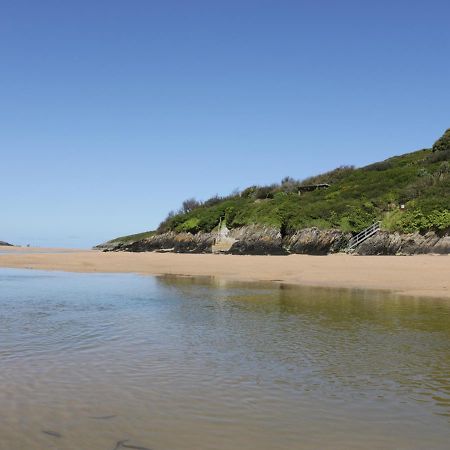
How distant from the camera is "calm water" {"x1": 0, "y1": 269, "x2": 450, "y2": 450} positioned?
3953 millimetres

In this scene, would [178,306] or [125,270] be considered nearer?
[178,306]

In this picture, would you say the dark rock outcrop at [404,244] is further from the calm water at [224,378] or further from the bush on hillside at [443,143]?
the bush on hillside at [443,143]

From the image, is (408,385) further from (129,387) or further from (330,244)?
(330,244)

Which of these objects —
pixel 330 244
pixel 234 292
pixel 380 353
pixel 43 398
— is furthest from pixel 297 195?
pixel 43 398

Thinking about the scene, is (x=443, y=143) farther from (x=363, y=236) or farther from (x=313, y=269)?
(x=313, y=269)

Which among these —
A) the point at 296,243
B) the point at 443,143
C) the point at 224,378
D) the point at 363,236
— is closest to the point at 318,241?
the point at 296,243

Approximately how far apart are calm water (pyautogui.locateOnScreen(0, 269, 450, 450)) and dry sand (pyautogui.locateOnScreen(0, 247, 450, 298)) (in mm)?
6029

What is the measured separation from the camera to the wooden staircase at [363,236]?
2989 cm

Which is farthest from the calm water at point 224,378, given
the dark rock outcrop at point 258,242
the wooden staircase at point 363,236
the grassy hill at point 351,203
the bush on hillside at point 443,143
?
the bush on hillside at point 443,143

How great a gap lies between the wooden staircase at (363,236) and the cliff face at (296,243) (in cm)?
60

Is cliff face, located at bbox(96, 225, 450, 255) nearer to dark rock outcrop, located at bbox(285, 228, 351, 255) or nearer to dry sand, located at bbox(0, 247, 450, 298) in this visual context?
dark rock outcrop, located at bbox(285, 228, 351, 255)

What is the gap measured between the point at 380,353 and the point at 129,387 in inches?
150

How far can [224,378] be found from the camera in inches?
221

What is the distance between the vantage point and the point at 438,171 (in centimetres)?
3612
